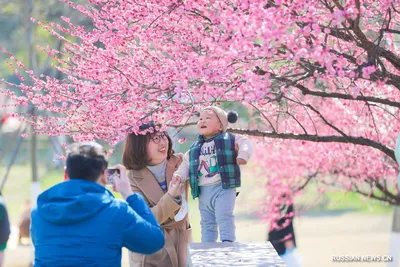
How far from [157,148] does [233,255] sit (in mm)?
1164

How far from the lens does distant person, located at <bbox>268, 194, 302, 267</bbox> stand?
31.9 ft

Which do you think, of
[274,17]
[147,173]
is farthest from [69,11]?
[274,17]

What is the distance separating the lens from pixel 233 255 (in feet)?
13.9

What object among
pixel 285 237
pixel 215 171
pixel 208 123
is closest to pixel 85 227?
pixel 215 171

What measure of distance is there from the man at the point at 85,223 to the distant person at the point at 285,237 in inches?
256

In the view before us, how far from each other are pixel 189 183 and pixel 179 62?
853 millimetres

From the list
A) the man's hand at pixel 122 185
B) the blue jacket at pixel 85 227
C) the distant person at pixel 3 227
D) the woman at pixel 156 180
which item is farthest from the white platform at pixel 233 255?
the distant person at pixel 3 227

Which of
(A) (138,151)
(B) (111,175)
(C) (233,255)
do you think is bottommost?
(C) (233,255)

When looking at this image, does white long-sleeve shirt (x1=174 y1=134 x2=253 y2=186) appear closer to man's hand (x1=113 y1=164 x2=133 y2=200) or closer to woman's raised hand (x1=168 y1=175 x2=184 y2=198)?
woman's raised hand (x1=168 y1=175 x2=184 y2=198)

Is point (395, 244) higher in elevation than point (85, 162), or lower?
lower

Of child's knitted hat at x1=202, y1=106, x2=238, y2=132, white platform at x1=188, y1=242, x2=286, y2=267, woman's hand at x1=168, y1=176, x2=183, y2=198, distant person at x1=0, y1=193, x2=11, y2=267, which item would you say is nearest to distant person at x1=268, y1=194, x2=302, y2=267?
child's knitted hat at x1=202, y1=106, x2=238, y2=132

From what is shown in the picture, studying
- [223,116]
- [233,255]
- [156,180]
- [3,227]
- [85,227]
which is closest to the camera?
[85,227]

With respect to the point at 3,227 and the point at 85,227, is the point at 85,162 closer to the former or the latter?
the point at 85,227

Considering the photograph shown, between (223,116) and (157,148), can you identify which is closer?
(223,116)
